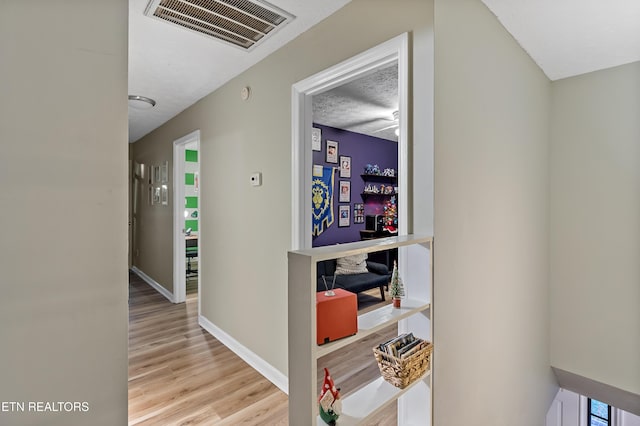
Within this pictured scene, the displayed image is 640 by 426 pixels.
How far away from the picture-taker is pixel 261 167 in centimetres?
245

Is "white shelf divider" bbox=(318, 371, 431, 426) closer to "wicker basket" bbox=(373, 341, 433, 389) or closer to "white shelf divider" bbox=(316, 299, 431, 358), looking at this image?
"wicker basket" bbox=(373, 341, 433, 389)

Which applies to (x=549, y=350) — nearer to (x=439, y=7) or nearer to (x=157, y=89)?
(x=439, y=7)

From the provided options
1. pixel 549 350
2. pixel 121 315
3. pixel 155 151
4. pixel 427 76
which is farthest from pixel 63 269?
pixel 155 151

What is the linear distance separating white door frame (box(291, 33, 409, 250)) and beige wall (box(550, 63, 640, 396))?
1900 mm

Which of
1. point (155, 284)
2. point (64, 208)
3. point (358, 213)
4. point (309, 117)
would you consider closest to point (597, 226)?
point (309, 117)

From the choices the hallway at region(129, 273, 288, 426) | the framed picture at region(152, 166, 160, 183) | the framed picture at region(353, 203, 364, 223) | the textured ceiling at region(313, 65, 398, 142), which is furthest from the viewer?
the framed picture at region(353, 203, 364, 223)

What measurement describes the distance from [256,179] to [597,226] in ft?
8.60

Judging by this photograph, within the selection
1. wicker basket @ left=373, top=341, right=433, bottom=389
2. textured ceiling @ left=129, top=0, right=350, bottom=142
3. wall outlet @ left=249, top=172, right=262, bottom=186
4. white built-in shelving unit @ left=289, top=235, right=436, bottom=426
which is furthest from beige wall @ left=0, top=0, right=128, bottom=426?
wall outlet @ left=249, top=172, right=262, bottom=186

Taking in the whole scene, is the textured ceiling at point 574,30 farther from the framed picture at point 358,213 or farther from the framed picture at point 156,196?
the framed picture at point 156,196

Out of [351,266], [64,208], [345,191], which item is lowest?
[351,266]

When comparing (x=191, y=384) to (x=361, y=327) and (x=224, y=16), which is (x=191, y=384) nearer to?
(x=361, y=327)

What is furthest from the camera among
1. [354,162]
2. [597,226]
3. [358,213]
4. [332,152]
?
[358,213]

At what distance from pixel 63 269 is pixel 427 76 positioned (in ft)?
4.56

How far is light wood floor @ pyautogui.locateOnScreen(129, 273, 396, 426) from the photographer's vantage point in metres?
2.00
